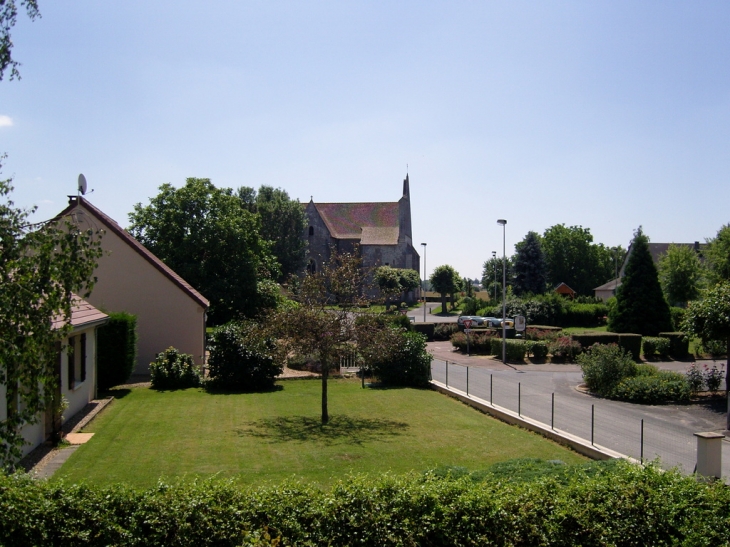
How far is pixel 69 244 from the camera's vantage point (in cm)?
514

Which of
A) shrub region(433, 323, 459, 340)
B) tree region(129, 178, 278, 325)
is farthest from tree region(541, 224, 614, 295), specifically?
tree region(129, 178, 278, 325)

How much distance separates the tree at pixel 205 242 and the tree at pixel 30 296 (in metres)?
31.0

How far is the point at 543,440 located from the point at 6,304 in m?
12.8

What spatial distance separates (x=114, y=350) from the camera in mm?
20562

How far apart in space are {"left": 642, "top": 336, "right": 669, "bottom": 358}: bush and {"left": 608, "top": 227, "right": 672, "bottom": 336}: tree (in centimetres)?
488

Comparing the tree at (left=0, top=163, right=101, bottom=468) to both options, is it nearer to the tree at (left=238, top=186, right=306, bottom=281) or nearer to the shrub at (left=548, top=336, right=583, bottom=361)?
the shrub at (left=548, top=336, right=583, bottom=361)

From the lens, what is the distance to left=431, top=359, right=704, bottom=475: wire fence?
1380cm

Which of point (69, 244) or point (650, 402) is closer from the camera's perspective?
point (69, 244)

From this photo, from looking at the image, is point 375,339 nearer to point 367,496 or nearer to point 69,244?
point 367,496

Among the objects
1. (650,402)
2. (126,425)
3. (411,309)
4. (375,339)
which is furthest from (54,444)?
(411,309)

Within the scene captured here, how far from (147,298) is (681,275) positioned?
45603mm

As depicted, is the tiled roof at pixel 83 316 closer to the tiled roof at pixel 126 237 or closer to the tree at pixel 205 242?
the tiled roof at pixel 126 237

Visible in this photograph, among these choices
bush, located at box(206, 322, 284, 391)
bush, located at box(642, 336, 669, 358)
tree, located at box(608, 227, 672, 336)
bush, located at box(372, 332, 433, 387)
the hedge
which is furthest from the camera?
tree, located at box(608, 227, 672, 336)

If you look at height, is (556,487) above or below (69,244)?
below
